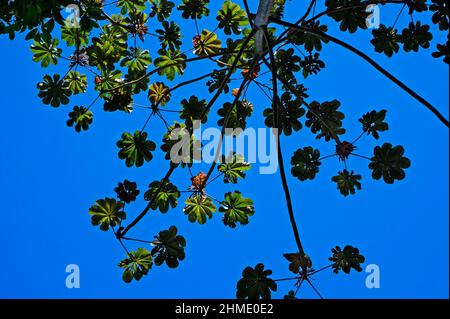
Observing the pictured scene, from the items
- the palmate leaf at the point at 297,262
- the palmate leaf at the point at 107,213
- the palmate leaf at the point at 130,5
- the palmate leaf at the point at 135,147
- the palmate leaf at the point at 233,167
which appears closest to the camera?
the palmate leaf at the point at 297,262

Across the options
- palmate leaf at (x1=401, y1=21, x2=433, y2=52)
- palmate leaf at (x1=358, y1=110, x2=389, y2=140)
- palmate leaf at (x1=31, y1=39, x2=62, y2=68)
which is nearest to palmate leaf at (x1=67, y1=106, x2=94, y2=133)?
palmate leaf at (x1=31, y1=39, x2=62, y2=68)

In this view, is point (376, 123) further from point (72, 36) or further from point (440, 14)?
point (72, 36)

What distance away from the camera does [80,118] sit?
2.91m

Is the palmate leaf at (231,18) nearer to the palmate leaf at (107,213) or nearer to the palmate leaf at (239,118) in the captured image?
the palmate leaf at (239,118)

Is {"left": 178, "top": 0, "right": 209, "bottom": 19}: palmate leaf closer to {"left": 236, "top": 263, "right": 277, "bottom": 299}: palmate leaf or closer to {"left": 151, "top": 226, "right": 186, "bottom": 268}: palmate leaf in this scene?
{"left": 151, "top": 226, "right": 186, "bottom": 268}: palmate leaf

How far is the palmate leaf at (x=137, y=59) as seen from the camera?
2949mm

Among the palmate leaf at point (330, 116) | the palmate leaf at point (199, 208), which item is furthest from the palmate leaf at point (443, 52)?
the palmate leaf at point (199, 208)

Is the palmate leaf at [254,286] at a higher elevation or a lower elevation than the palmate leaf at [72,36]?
lower

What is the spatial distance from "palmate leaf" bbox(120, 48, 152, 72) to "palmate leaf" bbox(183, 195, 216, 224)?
949mm

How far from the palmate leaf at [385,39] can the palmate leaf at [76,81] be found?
6.01 feet

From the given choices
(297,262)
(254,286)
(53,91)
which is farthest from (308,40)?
(53,91)
